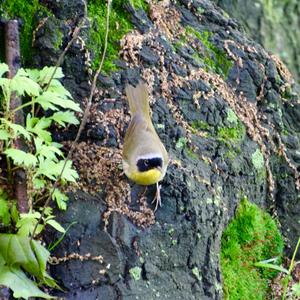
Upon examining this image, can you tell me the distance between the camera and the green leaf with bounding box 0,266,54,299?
369 cm

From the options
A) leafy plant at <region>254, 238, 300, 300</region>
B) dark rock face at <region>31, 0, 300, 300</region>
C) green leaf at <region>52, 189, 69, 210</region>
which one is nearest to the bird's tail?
dark rock face at <region>31, 0, 300, 300</region>

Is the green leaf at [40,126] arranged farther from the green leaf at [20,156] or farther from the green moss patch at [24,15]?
the green moss patch at [24,15]

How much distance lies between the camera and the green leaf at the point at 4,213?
4.01 m

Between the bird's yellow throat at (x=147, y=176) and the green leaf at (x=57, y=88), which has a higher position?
the green leaf at (x=57, y=88)

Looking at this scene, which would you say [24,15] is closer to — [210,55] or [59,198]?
[59,198]

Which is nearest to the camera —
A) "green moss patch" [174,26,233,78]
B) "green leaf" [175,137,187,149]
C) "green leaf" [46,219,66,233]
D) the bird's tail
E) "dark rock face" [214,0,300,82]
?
"green leaf" [46,219,66,233]

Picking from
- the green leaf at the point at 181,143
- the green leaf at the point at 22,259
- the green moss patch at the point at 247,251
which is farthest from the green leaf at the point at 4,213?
the green moss patch at the point at 247,251

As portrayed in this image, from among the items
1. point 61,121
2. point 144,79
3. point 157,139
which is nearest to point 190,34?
point 144,79

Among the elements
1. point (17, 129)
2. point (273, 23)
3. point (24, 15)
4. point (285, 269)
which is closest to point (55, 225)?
point (17, 129)

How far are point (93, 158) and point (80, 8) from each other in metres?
1.02

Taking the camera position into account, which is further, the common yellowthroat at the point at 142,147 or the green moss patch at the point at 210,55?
the green moss patch at the point at 210,55

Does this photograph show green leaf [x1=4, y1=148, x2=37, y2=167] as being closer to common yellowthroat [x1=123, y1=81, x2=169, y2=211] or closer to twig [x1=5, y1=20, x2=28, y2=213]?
twig [x1=5, y1=20, x2=28, y2=213]

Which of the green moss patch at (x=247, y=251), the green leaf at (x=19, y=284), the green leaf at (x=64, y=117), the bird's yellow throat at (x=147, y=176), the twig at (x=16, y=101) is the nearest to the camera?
the green leaf at (x=19, y=284)

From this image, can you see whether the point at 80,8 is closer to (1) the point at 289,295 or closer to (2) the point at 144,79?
(2) the point at 144,79
